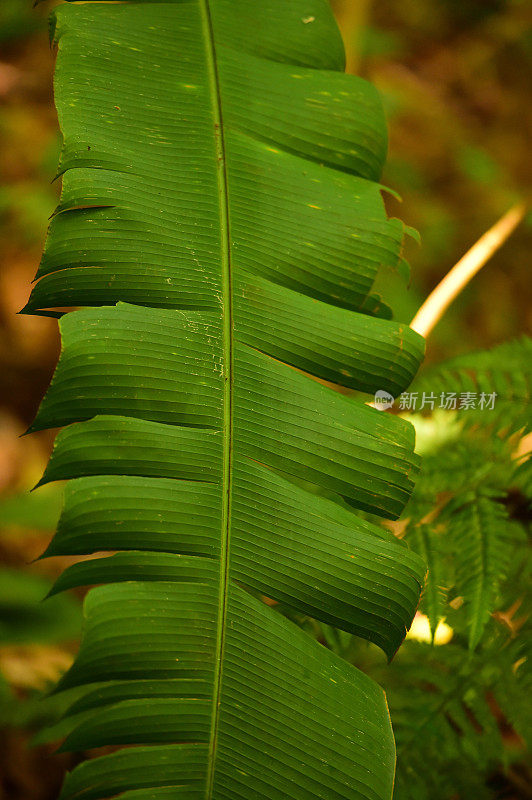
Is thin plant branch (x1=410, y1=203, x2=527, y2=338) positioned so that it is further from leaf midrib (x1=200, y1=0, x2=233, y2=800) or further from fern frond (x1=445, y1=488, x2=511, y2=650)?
leaf midrib (x1=200, y1=0, x2=233, y2=800)

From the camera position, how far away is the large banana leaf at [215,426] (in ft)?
2.21

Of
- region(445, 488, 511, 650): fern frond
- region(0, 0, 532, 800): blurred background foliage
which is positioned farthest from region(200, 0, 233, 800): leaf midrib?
region(445, 488, 511, 650): fern frond

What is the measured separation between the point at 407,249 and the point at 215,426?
2.49m

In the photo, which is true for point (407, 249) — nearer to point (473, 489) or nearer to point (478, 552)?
point (473, 489)

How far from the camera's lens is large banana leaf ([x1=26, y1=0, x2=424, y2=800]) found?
674mm

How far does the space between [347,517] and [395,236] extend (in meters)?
0.41

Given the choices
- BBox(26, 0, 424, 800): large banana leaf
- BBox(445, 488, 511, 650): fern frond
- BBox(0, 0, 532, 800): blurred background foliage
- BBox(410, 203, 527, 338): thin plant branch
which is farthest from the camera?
BBox(410, 203, 527, 338): thin plant branch

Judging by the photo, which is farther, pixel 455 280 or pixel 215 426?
pixel 455 280

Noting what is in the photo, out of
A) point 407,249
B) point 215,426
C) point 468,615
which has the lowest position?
point 468,615

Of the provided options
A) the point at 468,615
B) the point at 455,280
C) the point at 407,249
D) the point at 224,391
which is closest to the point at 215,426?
the point at 224,391

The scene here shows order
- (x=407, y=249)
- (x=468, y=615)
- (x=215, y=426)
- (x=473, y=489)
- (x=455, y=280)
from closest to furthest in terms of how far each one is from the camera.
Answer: (x=215, y=426), (x=468, y=615), (x=473, y=489), (x=455, y=280), (x=407, y=249)

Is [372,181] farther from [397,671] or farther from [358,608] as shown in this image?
[397,671]

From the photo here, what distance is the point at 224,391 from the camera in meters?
0.74

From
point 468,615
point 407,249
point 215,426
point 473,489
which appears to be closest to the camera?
point 215,426
